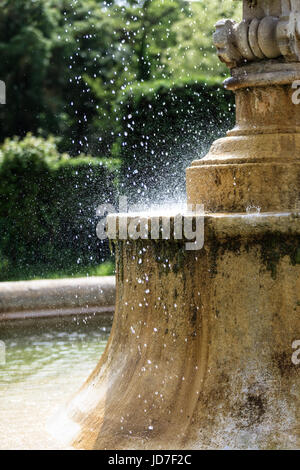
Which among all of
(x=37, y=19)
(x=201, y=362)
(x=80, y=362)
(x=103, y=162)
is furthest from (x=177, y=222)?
(x=37, y=19)

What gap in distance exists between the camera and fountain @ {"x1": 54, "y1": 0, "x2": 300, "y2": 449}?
2990mm

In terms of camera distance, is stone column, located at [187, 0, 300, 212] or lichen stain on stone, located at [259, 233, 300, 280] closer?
lichen stain on stone, located at [259, 233, 300, 280]

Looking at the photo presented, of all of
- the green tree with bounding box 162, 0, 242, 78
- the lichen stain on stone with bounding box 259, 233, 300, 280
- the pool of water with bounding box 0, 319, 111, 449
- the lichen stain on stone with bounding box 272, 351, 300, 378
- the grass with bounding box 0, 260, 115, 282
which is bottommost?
the pool of water with bounding box 0, 319, 111, 449

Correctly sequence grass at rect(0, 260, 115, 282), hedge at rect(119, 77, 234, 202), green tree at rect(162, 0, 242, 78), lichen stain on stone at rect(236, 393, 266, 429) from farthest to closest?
green tree at rect(162, 0, 242, 78)
hedge at rect(119, 77, 234, 202)
grass at rect(0, 260, 115, 282)
lichen stain on stone at rect(236, 393, 266, 429)

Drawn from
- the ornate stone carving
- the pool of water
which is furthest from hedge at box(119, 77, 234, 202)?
the ornate stone carving

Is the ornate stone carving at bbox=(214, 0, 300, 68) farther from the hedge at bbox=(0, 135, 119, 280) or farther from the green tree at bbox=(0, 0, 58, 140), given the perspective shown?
the green tree at bbox=(0, 0, 58, 140)

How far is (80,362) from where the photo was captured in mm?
5145

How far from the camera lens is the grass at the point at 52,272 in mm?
9906

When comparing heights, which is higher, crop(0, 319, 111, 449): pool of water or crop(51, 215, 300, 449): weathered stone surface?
crop(51, 215, 300, 449): weathered stone surface

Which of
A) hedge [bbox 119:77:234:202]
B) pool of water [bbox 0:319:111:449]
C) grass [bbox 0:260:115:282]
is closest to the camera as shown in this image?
pool of water [bbox 0:319:111:449]

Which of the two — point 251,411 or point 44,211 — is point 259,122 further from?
point 44,211

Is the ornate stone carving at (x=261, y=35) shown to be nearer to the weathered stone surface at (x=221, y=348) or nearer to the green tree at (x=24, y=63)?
the weathered stone surface at (x=221, y=348)

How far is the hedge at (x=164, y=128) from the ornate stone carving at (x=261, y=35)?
7.86 metres
